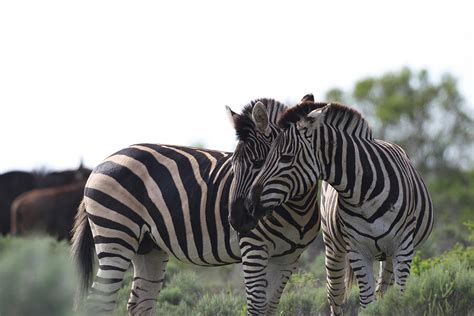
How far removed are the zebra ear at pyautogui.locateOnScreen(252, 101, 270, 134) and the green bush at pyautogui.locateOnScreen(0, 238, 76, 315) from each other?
383 cm

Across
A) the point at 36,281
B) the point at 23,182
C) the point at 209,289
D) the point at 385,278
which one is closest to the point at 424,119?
the point at 23,182

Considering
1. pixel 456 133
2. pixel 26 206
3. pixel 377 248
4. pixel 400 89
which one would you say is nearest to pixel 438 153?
pixel 456 133

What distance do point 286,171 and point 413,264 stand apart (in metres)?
4.23

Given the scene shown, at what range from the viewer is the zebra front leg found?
8.80 meters

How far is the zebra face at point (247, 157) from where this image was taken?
8219mm

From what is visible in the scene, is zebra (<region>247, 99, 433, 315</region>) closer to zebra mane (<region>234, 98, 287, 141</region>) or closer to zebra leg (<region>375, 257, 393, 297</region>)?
zebra mane (<region>234, 98, 287, 141</region>)

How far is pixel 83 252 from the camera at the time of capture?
9.80 metres

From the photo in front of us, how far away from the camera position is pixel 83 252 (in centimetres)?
980

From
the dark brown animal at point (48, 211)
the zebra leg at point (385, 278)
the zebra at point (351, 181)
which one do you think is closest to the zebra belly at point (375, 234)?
the zebra at point (351, 181)

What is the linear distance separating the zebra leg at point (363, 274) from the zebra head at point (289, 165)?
2.52 ft

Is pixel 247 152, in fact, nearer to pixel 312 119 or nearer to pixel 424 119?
pixel 312 119

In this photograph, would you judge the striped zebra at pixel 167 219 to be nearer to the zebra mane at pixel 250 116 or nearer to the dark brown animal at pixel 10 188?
the zebra mane at pixel 250 116

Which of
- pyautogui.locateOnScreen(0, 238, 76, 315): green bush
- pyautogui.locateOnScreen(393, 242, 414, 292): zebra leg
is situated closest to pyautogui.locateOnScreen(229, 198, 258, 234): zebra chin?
pyautogui.locateOnScreen(393, 242, 414, 292): zebra leg

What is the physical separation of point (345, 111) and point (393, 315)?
5.98 ft
